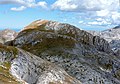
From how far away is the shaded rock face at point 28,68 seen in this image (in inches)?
4343

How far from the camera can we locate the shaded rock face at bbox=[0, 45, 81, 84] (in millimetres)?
110312

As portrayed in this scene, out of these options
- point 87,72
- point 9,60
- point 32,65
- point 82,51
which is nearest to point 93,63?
point 82,51

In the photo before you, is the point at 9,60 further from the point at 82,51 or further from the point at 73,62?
the point at 82,51

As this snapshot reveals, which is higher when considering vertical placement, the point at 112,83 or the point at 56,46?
the point at 56,46

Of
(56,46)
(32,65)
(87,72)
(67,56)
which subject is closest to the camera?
(32,65)

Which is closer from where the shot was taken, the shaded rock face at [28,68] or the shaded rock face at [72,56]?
the shaded rock face at [28,68]

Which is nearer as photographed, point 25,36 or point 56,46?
point 56,46

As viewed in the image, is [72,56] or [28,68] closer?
[28,68]

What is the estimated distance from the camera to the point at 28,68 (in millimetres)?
117062

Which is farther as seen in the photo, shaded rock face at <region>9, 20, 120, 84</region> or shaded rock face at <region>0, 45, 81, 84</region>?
shaded rock face at <region>9, 20, 120, 84</region>

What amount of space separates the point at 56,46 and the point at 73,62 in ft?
71.8

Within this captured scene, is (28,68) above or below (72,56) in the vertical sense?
above

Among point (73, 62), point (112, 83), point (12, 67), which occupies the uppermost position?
point (12, 67)

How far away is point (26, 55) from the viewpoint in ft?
400
